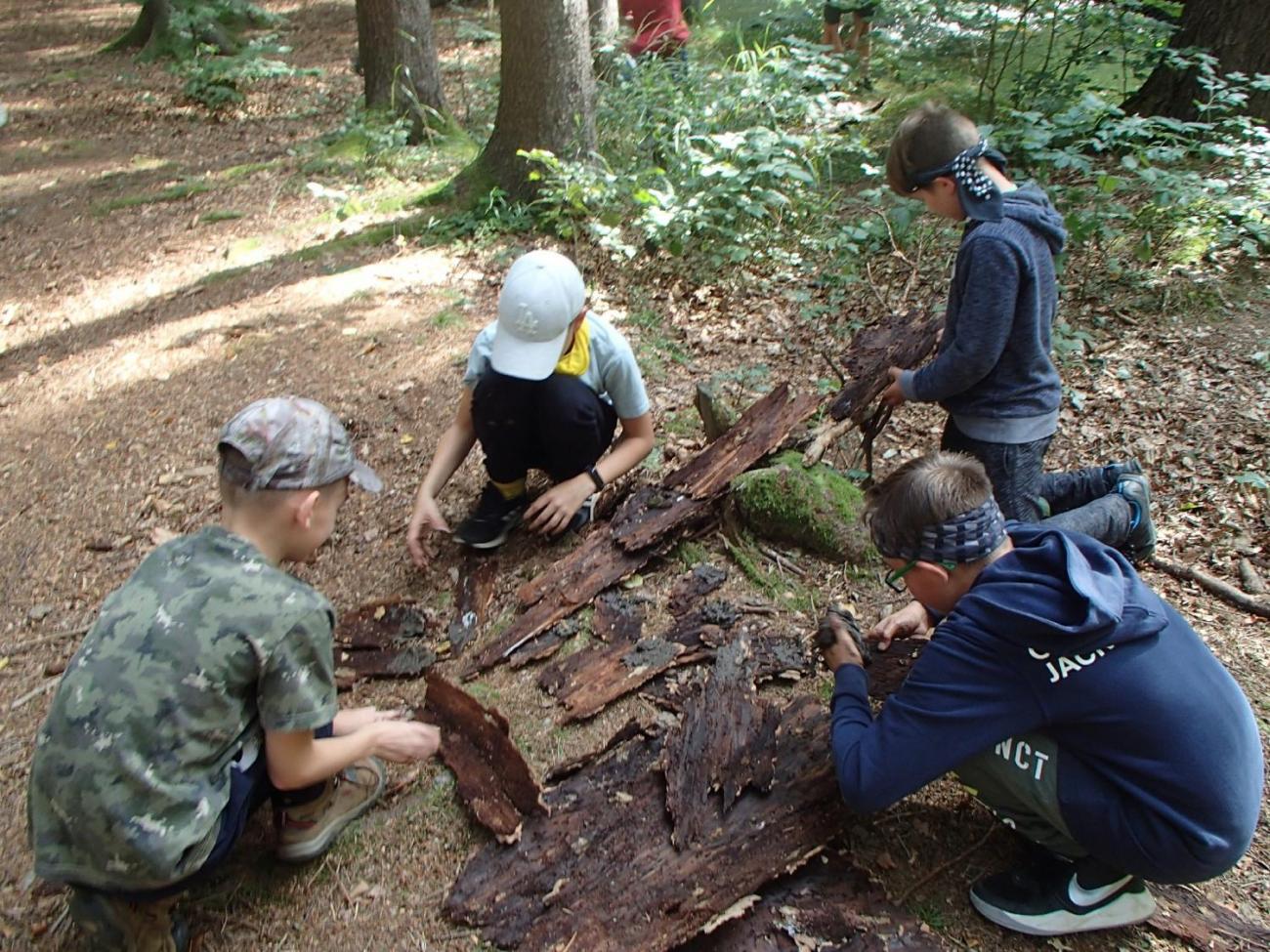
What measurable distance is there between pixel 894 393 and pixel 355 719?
2.41 metres

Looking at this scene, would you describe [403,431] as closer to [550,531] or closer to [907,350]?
[550,531]

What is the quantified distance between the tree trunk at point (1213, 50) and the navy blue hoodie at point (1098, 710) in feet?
21.4

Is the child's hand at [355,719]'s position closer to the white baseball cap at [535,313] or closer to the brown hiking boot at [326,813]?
the brown hiking boot at [326,813]

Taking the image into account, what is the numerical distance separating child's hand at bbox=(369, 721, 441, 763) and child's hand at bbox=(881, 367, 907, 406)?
2251 mm

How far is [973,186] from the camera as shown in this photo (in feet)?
9.46

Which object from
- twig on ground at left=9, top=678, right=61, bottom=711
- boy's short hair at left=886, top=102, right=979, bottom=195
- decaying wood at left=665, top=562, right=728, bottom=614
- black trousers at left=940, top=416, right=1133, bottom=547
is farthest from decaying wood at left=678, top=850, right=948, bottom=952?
twig on ground at left=9, top=678, right=61, bottom=711

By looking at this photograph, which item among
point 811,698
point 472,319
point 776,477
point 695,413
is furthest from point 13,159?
point 811,698

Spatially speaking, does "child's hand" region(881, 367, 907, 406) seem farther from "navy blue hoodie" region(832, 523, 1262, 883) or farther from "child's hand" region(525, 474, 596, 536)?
"navy blue hoodie" region(832, 523, 1262, 883)

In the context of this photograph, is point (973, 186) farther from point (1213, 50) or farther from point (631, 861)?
point (1213, 50)

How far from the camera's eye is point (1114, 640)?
6.11ft

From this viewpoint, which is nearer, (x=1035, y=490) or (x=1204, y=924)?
(x=1204, y=924)

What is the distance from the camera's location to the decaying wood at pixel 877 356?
376 centimetres

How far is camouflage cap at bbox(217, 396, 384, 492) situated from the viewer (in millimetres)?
1923

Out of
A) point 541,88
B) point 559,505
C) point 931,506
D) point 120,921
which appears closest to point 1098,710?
point 931,506
